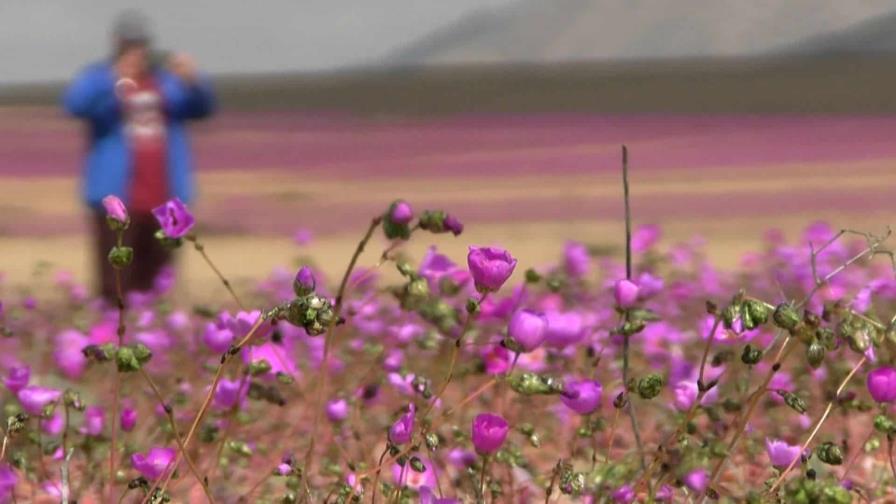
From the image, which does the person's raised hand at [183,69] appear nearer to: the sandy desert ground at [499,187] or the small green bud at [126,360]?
the sandy desert ground at [499,187]

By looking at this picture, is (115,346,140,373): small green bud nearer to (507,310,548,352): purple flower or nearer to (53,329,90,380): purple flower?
(507,310,548,352): purple flower

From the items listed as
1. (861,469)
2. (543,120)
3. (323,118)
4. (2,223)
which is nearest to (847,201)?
(2,223)

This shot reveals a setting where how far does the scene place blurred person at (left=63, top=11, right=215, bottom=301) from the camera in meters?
7.15

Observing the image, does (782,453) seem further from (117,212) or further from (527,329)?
(117,212)

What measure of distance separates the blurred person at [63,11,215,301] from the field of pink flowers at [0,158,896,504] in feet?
3.26

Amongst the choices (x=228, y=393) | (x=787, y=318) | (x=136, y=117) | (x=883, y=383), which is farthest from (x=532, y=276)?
(x=136, y=117)

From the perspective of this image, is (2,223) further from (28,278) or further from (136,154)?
(136,154)

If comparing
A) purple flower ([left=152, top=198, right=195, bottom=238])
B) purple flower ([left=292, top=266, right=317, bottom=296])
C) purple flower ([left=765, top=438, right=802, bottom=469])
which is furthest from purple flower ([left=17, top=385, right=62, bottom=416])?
purple flower ([left=765, top=438, right=802, bottom=469])

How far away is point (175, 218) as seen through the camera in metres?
2.32

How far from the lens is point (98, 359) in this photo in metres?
2.30

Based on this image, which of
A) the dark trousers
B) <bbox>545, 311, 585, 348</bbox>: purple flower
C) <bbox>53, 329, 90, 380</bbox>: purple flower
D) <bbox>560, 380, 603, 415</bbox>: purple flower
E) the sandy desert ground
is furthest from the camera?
the sandy desert ground

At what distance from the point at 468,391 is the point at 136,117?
114 inches

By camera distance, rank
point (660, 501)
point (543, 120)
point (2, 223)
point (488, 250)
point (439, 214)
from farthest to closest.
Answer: point (543, 120)
point (2, 223)
point (660, 501)
point (439, 214)
point (488, 250)

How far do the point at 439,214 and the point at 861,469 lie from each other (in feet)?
6.74
